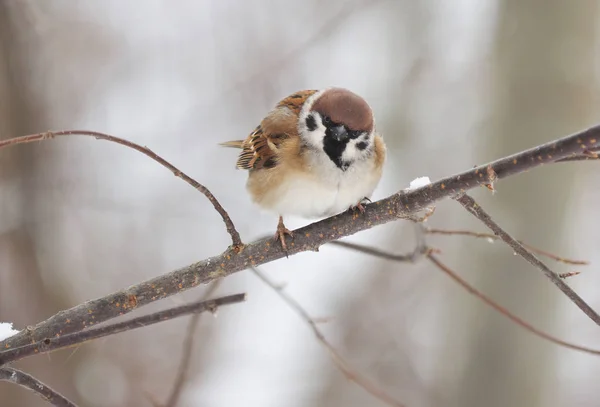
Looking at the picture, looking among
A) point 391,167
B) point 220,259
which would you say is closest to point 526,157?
point 220,259

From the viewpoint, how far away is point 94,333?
47.4 inches

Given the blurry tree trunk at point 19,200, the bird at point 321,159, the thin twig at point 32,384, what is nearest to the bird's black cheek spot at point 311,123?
the bird at point 321,159

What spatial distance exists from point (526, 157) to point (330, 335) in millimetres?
3750

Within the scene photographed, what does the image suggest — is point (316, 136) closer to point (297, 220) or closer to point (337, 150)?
point (337, 150)

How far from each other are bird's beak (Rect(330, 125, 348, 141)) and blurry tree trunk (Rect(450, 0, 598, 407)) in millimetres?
2268

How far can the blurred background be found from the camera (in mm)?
3508

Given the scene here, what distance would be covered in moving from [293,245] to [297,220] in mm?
1330

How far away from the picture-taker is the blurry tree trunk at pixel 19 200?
3.08m

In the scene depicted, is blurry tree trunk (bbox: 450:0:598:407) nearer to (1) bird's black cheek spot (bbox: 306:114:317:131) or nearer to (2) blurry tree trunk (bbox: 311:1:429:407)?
(2) blurry tree trunk (bbox: 311:1:429:407)

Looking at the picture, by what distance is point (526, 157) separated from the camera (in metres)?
1.11

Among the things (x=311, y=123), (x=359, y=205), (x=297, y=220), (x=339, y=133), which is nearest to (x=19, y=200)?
(x=297, y=220)

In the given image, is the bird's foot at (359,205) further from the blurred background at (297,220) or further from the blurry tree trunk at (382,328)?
the blurry tree trunk at (382,328)

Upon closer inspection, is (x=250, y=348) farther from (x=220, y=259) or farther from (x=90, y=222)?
(x=220, y=259)

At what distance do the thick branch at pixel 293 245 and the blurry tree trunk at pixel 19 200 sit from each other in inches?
74.0
